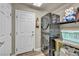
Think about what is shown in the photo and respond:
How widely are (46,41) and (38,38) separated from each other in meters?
0.12

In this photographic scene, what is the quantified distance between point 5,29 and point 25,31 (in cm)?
25

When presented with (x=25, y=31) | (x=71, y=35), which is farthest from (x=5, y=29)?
(x=71, y=35)

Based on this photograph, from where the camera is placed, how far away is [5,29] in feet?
5.34

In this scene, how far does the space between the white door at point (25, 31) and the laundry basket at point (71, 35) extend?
0.40 meters

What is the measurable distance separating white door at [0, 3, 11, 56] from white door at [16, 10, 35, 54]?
112mm

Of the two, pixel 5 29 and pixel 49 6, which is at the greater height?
pixel 49 6

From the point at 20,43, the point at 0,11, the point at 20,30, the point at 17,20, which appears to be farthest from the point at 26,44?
the point at 0,11

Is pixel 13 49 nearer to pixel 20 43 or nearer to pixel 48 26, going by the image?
pixel 20 43

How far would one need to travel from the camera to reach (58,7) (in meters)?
1.65

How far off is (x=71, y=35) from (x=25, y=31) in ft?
1.94

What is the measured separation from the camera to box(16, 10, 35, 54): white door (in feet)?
5.34

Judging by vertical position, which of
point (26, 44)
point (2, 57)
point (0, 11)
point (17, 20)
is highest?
point (0, 11)

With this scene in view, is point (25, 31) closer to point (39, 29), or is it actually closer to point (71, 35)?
point (39, 29)

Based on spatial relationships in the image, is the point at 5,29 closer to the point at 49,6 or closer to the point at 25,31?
the point at 25,31
